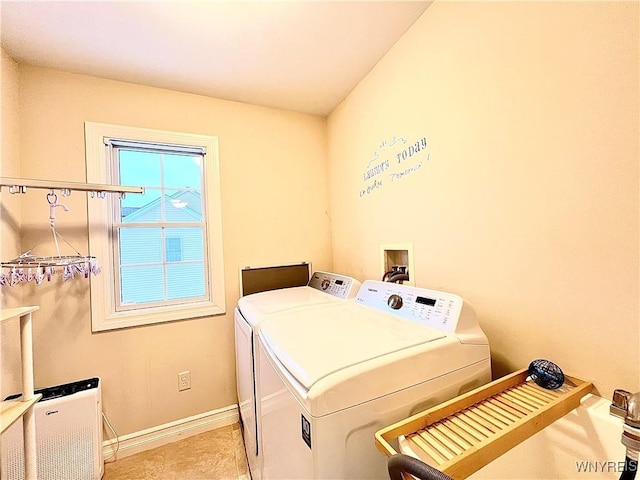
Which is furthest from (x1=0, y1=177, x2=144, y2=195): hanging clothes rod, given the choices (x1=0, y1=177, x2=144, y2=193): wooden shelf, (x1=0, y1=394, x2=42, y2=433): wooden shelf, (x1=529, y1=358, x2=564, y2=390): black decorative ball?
(x1=529, y1=358, x2=564, y2=390): black decorative ball

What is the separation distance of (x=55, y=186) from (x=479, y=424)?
6.98ft

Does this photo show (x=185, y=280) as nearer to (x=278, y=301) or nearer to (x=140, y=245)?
(x=140, y=245)

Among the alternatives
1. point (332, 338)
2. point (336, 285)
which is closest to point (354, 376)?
point (332, 338)

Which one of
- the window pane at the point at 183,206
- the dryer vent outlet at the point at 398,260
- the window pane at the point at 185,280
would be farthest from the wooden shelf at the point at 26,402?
the dryer vent outlet at the point at 398,260

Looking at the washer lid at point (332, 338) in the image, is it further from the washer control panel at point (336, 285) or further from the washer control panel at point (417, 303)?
the washer control panel at point (336, 285)

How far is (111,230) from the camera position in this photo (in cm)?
172

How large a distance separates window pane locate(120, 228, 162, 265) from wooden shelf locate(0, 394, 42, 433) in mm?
1000

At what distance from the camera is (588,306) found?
798 millimetres

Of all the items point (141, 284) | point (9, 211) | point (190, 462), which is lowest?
point (190, 462)

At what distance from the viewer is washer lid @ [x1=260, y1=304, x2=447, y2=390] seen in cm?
76

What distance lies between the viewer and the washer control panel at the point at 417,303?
3.22 feet

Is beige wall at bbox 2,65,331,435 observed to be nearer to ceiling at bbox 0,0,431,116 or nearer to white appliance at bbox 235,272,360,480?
ceiling at bbox 0,0,431,116

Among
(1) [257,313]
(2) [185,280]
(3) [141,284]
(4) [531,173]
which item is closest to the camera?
(4) [531,173]

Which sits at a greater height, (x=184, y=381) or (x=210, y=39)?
(x=210, y=39)
